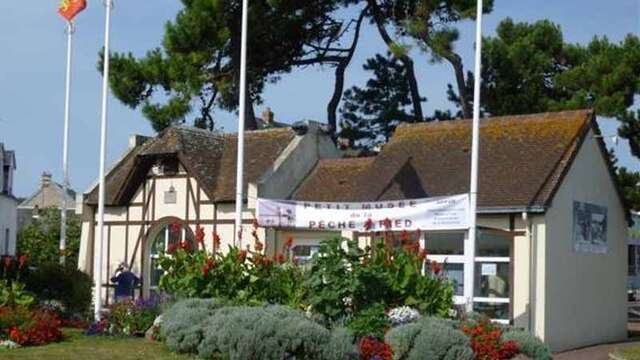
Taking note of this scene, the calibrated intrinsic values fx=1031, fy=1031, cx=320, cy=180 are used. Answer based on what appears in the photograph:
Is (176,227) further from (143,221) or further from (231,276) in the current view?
(143,221)

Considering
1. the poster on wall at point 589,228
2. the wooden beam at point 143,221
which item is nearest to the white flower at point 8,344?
the wooden beam at point 143,221

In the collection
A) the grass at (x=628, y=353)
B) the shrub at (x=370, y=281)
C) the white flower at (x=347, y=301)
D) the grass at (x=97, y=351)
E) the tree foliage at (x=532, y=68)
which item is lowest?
the grass at (x=628, y=353)

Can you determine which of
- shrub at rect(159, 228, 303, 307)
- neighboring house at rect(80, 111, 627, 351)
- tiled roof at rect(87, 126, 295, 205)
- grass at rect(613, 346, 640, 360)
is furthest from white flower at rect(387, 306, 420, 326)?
tiled roof at rect(87, 126, 295, 205)

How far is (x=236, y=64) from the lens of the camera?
35.9 m

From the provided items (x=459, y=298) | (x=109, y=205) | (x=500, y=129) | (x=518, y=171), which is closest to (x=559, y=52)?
(x=500, y=129)

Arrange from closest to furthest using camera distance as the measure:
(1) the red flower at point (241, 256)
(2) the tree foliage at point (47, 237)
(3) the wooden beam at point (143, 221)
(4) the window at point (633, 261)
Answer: (1) the red flower at point (241, 256)
(3) the wooden beam at point (143, 221)
(2) the tree foliage at point (47, 237)
(4) the window at point (633, 261)

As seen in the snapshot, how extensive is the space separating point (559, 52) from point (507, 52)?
182 centimetres

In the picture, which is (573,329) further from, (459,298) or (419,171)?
(419,171)

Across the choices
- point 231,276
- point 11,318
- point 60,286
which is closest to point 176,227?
point 60,286

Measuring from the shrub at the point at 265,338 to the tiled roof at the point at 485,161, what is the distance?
886cm

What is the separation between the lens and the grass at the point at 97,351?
16219 mm

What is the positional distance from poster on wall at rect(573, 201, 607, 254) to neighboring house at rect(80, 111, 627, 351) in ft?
0.10

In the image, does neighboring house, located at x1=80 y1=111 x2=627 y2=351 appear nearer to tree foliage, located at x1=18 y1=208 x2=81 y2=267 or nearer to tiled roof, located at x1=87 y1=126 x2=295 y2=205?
tiled roof, located at x1=87 y1=126 x2=295 y2=205

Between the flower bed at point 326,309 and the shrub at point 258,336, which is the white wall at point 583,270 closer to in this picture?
the flower bed at point 326,309
